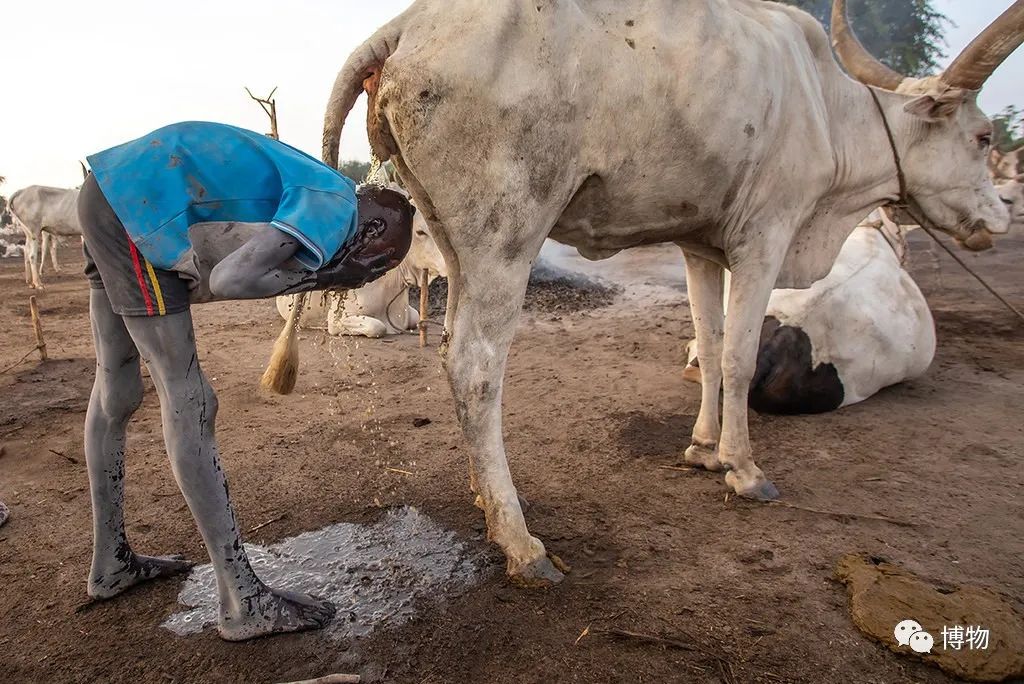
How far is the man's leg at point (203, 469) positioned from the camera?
222cm

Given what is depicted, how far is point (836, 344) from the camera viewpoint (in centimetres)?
462

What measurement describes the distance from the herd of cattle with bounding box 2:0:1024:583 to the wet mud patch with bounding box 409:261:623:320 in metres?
4.35

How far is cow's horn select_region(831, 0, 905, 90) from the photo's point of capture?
4.50 m

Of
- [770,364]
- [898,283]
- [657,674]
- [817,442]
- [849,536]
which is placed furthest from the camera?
[898,283]

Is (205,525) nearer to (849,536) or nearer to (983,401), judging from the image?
(849,536)

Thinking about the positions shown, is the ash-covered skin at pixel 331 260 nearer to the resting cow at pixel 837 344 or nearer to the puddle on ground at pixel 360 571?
the puddle on ground at pixel 360 571

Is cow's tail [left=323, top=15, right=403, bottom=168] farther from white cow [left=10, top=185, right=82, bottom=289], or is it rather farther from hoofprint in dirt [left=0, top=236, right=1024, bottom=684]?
white cow [left=10, top=185, right=82, bottom=289]

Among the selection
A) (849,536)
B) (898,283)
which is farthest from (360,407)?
(898,283)

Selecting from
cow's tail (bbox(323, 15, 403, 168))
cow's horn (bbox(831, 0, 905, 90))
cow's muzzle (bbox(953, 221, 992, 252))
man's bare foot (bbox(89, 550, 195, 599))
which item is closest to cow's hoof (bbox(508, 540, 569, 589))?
man's bare foot (bbox(89, 550, 195, 599))

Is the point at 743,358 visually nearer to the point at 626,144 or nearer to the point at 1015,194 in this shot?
the point at 626,144

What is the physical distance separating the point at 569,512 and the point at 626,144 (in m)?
1.71

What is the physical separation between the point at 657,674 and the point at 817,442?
246cm

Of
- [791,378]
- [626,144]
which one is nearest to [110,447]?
[626,144]

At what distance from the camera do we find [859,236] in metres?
5.57
